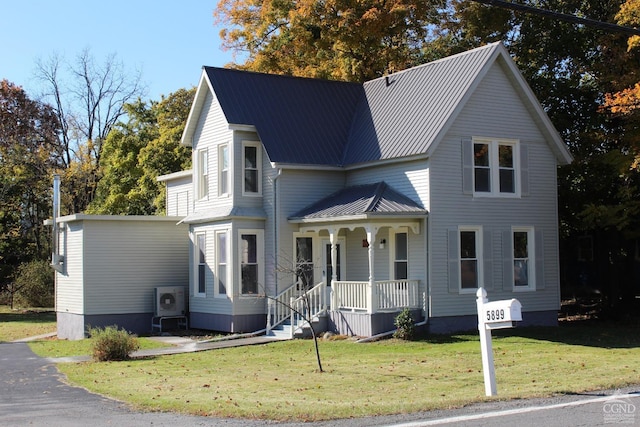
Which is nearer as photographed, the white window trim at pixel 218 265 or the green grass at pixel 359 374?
the green grass at pixel 359 374

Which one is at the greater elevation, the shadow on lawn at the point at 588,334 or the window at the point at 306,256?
the window at the point at 306,256

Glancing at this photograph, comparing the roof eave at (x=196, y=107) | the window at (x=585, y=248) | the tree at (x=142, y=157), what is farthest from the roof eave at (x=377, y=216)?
the tree at (x=142, y=157)

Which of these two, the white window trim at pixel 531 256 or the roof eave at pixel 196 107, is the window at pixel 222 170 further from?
the white window trim at pixel 531 256

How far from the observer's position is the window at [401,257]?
2400 centimetres

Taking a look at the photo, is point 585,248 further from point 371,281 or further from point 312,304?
point 371,281

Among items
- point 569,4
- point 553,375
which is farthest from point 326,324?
point 569,4

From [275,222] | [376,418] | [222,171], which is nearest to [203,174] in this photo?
[222,171]

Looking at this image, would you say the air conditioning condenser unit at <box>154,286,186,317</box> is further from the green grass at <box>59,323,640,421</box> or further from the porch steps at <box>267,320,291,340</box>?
the green grass at <box>59,323,640,421</box>

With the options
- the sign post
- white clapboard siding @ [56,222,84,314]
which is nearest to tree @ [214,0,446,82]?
white clapboard siding @ [56,222,84,314]

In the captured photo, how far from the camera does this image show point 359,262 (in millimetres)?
25516

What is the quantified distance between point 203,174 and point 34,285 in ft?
70.3

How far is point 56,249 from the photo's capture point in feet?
97.5

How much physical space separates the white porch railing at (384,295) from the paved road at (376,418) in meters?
9.95

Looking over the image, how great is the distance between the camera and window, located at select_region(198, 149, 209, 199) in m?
27.7
